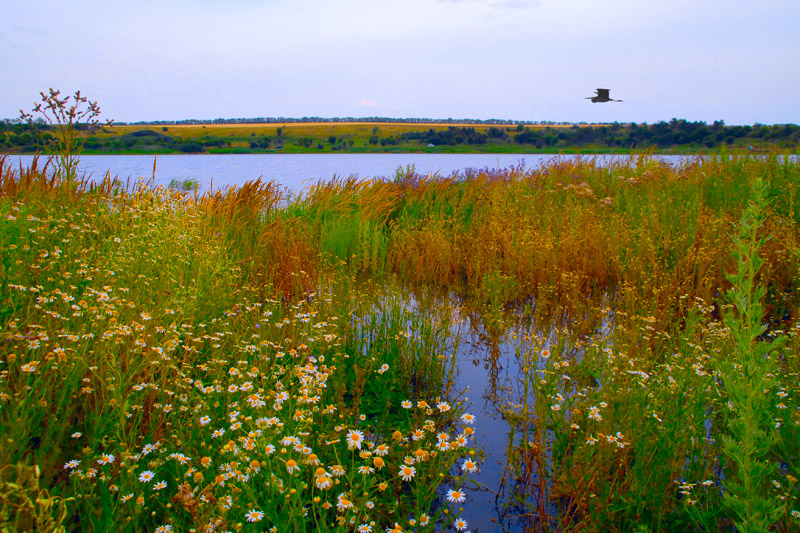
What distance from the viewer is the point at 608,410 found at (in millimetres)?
2395

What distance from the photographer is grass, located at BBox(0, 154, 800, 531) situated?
5.57ft

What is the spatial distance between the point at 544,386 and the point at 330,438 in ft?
3.59

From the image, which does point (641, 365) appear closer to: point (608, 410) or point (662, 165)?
point (608, 410)

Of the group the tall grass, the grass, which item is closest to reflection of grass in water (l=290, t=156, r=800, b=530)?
the grass

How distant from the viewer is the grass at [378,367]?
1.70 m

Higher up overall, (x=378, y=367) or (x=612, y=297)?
(x=612, y=297)

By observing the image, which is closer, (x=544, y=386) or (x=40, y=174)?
(x=544, y=386)

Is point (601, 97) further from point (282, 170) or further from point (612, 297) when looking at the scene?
point (282, 170)

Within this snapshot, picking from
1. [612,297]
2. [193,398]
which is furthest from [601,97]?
[193,398]

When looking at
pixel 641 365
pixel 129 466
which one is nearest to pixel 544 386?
pixel 641 365

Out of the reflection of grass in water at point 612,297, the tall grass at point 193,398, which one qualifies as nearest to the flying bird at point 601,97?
the reflection of grass in water at point 612,297

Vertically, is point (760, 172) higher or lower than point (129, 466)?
higher

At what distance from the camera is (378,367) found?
3.35 meters

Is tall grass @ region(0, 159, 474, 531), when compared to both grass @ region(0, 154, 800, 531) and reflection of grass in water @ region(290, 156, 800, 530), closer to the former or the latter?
grass @ region(0, 154, 800, 531)
